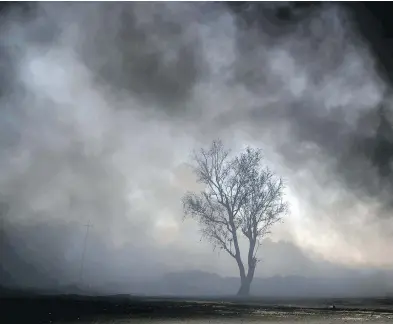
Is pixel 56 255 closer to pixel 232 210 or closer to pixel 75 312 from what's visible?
pixel 232 210

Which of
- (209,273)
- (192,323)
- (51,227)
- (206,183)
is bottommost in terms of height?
(192,323)

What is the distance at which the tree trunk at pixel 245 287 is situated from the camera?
22.5 metres

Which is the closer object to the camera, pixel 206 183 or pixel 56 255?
pixel 206 183

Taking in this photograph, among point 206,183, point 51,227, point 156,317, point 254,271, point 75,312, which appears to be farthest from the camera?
point 51,227

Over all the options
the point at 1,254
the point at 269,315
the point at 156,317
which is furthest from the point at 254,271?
the point at 1,254

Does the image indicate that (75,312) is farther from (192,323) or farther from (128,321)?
(192,323)

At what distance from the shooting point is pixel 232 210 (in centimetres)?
2403

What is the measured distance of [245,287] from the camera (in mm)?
22906

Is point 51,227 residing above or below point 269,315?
above

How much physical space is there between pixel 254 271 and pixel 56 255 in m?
14.2

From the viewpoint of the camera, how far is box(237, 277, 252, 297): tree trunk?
22.5m

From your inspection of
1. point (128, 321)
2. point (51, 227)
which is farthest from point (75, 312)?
point (51, 227)

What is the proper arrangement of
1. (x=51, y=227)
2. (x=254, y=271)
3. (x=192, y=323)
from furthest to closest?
(x=51, y=227), (x=254, y=271), (x=192, y=323)

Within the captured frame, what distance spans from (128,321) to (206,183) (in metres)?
16.0
